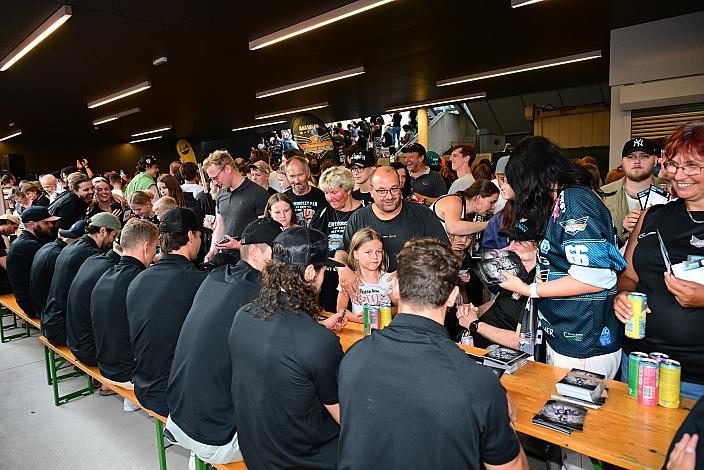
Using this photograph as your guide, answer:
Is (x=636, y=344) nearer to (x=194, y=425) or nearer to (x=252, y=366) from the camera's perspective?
(x=252, y=366)

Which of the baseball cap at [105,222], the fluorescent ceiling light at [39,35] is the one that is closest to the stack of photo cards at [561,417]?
the baseball cap at [105,222]

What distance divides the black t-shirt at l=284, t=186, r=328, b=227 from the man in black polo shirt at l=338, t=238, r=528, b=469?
2.80m

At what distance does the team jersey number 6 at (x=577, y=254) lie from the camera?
1.94m

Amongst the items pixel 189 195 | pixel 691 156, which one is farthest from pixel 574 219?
pixel 189 195

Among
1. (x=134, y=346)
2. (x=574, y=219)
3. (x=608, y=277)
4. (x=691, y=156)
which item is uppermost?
(x=691, y=156)

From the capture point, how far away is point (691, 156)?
6.14ft

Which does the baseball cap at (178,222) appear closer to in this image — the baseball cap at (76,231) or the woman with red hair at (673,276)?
the baseball cap at (76,231)

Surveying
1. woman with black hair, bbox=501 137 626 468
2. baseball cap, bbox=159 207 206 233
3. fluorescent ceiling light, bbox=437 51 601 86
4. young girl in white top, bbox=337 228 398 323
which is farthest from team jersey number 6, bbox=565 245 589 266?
fluorescent ceiling light, bbox=437 51 601 86

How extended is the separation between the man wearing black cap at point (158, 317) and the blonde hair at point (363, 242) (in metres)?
0.99

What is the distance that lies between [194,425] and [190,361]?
1.01 feet

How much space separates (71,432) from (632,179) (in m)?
4.74

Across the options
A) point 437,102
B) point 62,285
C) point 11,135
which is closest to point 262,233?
point 62,285

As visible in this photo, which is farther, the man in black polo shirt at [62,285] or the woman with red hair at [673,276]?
the man in black polo shirt at [62,285]

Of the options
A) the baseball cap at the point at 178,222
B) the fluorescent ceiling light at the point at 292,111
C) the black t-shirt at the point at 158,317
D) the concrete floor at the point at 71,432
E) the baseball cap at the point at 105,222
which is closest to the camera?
the black t-shirt at the point at 158,317
